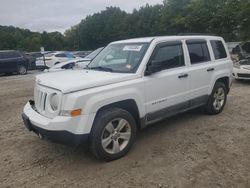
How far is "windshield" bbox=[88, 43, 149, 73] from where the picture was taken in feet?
14.8

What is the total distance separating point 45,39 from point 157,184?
64484mm

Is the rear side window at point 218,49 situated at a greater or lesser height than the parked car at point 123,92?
greater

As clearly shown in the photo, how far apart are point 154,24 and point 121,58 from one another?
4500 cm

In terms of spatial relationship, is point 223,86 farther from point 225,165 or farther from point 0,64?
point 0,64

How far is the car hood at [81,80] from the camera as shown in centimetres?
372

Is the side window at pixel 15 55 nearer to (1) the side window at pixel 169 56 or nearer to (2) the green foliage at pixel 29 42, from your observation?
(1) the side window at pixel 169 56

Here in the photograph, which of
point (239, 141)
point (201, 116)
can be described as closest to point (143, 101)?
point (239, 141)

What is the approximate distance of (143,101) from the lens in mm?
4344

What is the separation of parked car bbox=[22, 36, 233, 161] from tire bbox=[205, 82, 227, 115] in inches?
1.6

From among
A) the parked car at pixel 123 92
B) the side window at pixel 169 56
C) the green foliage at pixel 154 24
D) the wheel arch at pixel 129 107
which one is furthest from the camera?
the green foliage at pixel 154 24

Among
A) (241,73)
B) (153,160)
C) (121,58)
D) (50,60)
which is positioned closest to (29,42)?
(50,60)

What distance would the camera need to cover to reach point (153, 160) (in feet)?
13.2

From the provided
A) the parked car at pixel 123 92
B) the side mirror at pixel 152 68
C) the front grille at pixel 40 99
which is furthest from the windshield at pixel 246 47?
the front grille at pixel 40 99

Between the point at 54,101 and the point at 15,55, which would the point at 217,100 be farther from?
the point at 15,55
